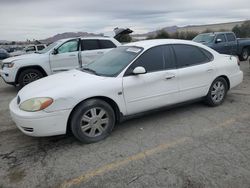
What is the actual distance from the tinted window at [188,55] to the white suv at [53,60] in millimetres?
4495

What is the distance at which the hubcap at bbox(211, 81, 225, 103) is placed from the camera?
5230mm

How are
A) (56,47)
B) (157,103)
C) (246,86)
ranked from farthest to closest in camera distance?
1. (56,47)
2. (246,86)
3. (157,103)

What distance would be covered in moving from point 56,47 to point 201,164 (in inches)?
259

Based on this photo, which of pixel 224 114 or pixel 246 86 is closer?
pixel 224 114

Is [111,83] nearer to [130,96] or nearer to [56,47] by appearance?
[130,96]

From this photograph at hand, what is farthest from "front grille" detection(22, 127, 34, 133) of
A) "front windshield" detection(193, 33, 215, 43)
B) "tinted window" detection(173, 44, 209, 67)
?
"front windshield" detection(193, 33, 215, 43)

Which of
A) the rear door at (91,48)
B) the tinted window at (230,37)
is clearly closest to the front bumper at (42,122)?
the rear door at (91,48)

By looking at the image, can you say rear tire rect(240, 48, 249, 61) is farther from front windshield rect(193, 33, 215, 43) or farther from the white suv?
the white suv

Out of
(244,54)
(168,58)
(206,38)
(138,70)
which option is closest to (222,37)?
(206,38)

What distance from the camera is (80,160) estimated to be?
3.35 metres

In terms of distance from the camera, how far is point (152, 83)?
167 inches

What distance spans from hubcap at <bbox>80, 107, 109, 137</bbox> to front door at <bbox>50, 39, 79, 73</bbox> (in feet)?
16.0

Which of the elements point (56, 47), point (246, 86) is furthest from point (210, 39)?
point (56, 47)

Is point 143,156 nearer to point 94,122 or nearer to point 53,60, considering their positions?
point 94,122
